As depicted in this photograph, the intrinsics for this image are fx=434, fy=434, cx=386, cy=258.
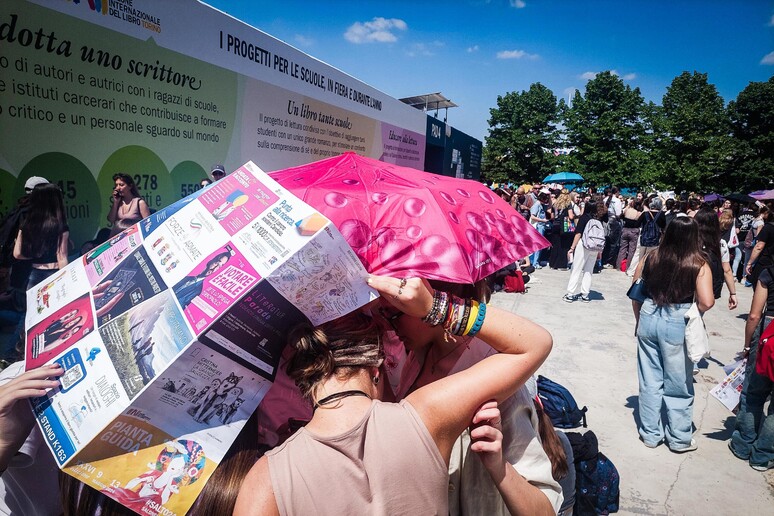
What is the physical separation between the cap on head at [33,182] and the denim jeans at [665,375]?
14.1 feet

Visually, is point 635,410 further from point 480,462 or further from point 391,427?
point 391,427

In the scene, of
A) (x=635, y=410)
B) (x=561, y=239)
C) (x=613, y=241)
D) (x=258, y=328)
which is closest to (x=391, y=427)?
(x=258, y=328)

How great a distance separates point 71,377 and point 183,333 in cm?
32

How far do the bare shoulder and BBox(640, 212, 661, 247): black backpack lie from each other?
376 inches

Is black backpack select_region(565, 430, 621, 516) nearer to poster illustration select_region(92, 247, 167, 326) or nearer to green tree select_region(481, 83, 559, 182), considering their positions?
poster illustration select_region(92, 247, 167, 326)

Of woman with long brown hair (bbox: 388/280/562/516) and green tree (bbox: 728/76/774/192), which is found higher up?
green tree (bbox: 728/76/774/192)

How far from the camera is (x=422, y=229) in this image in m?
1.34

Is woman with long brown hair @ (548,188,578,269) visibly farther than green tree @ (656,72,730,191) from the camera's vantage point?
No

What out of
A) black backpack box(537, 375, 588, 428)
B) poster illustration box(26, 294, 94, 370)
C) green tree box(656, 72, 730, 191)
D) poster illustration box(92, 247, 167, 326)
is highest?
green tree box(656, 72, 730, 191)

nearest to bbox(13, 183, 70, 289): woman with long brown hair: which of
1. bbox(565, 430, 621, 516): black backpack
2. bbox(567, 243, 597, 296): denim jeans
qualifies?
bbox(565, 430, 621, 516): black backpack

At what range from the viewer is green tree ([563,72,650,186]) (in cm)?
3534

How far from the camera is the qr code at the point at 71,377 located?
3.41 ft

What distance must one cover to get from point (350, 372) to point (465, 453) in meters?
0.46

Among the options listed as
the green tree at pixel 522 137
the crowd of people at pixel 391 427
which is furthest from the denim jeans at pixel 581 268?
the green tree at pixel 522 137
